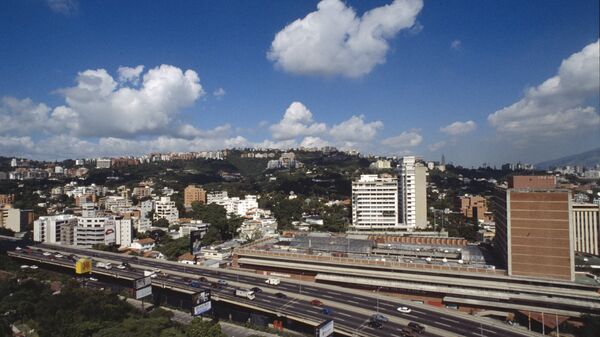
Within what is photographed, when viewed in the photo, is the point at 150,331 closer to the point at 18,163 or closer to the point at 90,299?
the point at 90,299

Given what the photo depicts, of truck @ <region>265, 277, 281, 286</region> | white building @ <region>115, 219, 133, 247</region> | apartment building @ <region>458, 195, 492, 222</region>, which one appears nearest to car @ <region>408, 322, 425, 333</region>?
truck @ <region>265, 277, 281, 286</region>

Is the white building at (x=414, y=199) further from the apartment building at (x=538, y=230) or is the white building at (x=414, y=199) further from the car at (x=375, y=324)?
the car at (x=375, y=324)

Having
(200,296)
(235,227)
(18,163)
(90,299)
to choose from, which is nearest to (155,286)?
(90,299)

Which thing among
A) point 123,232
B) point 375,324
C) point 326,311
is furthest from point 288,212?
point 375,324

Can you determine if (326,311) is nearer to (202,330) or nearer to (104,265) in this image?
Answer: (202,330)

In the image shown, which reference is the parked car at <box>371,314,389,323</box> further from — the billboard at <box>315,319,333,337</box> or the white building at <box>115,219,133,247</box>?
the white building at <box>115,219,133,247</box>

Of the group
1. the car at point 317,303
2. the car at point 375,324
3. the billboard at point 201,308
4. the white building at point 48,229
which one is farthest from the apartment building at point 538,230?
the white building at point 48,229
